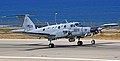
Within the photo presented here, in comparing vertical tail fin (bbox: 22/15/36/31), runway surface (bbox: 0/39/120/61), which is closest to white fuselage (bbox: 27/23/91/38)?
runway surface (bbox: 0/39/120/61)

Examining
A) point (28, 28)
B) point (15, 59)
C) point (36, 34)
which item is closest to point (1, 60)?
point (15, 59)

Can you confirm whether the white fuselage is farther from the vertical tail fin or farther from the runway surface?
the vertical tail fin

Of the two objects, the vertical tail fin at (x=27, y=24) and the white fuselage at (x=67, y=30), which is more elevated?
the vertical tail fin at (x=27, y=24)

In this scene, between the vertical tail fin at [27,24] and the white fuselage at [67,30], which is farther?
the vertical tail fin at [27,24]

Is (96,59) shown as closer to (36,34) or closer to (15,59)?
(15,59)

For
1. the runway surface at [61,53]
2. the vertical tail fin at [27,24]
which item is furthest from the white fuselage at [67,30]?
the vertical tail fin at [27,24]

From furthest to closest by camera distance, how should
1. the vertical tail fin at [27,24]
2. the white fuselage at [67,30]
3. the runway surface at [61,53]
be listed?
1. the vertical tail fin at [27,24]
2. the white fuselage at [67,30]
3. the runway surface at [61,53]

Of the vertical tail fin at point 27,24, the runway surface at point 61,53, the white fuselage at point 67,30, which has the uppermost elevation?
the vertical tail fin at point 27,24

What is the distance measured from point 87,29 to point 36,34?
4557mm

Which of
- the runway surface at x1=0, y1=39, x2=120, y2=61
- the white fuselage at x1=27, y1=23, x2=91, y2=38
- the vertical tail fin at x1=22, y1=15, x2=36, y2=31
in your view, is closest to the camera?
the runway surface at x1=0, y1=39, x2=120, y2=61

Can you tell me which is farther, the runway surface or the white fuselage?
the white fuselage

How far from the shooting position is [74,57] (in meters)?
30.2

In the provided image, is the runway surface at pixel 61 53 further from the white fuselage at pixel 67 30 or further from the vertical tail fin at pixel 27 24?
the vertical tail fin at pixel 27 24

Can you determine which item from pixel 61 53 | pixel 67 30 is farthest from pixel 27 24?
pixel 61 53
